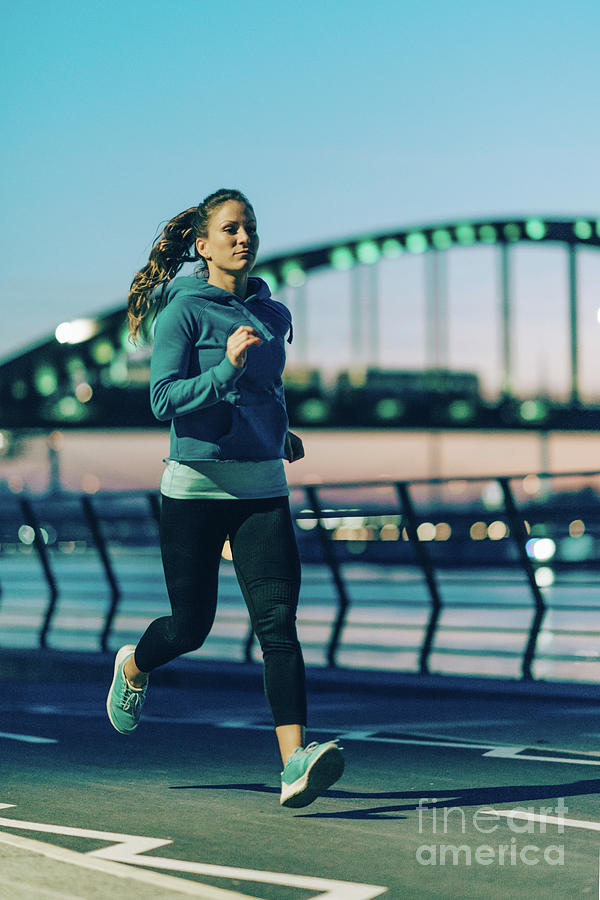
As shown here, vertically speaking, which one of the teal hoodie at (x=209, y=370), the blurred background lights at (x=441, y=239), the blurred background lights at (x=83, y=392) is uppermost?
the blurred background lights at (x=441, y=239)

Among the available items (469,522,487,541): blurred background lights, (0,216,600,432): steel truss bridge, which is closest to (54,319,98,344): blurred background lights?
(0,216,600,432): steel truss bridge

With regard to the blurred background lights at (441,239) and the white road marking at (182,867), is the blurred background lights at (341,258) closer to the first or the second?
the blurred background lights at (441,239)

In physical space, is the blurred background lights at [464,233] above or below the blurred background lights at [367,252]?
above

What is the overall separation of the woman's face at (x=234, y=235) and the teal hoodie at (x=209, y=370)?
0.10m

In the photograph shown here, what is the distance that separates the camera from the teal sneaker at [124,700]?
4582 mm

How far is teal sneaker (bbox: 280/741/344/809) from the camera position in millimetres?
3912

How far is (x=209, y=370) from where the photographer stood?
4.09m

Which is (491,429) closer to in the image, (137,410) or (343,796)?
(137,410)

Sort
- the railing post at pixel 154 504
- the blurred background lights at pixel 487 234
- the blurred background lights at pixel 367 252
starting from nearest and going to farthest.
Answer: the railing post at pixel 154 504 → the blurred background lights at pixel 367 252 → the blurred background lights at pixel 487 234

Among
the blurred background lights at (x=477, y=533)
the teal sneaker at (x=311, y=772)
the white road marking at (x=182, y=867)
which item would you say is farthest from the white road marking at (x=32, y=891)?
the blurred background lights at (x=477, y=533)

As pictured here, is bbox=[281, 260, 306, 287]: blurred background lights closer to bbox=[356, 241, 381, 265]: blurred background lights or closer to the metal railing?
bbox=[356, 241, 381, 265]: blurred background lights

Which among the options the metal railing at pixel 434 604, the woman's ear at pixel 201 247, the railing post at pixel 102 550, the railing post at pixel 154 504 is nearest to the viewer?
the woman's ear at pixel 201 247

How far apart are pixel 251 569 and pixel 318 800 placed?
92cm

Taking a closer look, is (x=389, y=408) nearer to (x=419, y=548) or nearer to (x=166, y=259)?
(x=419, y=548)
